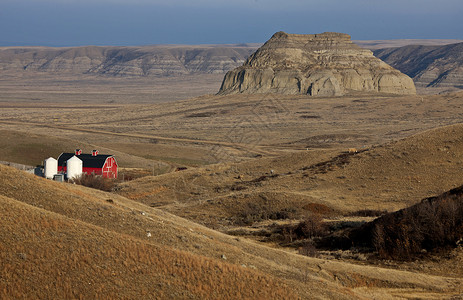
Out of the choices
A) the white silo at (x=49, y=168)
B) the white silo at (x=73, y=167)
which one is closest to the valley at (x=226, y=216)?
the white silo at (x=73, y=167)

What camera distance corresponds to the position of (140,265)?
50.8ft

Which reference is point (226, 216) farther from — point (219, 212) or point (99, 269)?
point (99, 269)

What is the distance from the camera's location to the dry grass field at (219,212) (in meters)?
15.1

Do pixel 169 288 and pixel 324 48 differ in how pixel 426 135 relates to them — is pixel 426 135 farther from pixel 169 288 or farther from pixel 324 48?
pixel 324 48

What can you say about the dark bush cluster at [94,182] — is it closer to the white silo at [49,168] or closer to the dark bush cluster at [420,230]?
the white silo at [49,168]

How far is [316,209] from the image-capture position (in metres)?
37.1

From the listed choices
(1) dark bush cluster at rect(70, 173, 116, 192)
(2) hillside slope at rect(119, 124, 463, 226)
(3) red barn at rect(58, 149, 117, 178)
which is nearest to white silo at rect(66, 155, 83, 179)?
(1) dark bush cluster at rect(70, 173, 116, 192)

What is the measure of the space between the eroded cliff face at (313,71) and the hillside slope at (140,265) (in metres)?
136

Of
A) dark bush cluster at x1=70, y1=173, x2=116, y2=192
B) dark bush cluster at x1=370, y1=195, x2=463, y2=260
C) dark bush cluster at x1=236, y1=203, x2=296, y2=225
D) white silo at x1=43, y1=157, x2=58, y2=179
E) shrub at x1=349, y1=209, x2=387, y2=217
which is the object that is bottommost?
dark bush cluster at x1=70, y1=173, x2=116, y2=192

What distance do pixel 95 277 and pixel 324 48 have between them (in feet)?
A: 546

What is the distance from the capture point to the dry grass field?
15.1 m

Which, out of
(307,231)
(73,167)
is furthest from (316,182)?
(73,167)

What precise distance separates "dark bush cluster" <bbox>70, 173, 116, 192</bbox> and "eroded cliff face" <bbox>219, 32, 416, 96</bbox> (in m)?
106

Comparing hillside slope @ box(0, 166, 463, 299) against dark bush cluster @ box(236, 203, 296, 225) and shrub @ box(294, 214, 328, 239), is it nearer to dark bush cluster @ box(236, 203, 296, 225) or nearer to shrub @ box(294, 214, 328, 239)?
shrub @ box(294, 214, 328, 239)
